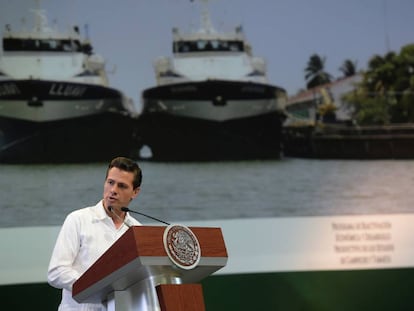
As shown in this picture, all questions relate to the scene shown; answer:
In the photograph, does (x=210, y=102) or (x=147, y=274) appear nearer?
(x=147, y=274)

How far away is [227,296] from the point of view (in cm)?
454

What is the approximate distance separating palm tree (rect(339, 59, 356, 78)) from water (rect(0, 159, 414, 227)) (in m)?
0.70

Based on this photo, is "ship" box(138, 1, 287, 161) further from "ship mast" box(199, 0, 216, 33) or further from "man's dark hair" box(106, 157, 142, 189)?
"man's dark hair" box(106, 157, 142, 189)

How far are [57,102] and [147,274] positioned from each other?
312 cm

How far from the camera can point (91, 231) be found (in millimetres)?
2039

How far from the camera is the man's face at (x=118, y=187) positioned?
1968mm

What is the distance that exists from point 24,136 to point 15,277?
97cm

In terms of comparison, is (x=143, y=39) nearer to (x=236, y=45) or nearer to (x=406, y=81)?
(x=236, y=45)

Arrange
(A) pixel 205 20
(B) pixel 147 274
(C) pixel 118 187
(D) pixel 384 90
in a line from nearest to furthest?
(B) pixel 147 274, (C) pixel 118 187, (A) pixel 205 20, (D) pixel 384 90

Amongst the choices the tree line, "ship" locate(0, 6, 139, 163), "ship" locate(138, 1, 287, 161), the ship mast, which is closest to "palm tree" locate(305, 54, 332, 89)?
the tree line

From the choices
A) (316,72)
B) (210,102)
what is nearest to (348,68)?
(316,72)

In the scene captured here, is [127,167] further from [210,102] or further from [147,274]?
[210,102]

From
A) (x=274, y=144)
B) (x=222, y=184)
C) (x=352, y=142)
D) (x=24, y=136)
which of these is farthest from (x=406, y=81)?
(x=24, y=136)

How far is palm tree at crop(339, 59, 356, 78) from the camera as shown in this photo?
5023 mm
